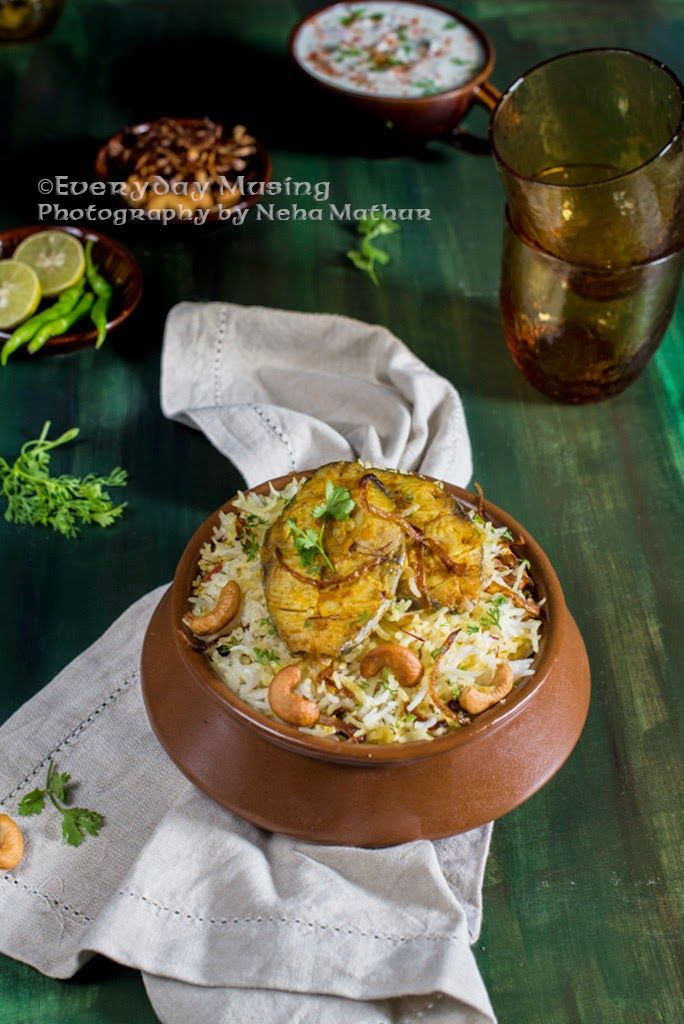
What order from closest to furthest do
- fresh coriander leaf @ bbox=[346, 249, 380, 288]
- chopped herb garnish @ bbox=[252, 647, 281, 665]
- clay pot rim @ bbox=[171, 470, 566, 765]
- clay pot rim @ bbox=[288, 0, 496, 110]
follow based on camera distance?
clay pot rim @ bbox=[171, 470, 566, 765], chopped herb garnish @ bbox=[252, 647, 281, 665], fresh coriander leaf @ bbox=[346, 249, 380, 288], clay pot rim @ bbox=[288, 0, 496, 110]

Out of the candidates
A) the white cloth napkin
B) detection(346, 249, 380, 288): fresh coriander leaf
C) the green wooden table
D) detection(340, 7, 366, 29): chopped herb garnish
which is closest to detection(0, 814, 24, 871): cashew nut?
the white cloth napkin

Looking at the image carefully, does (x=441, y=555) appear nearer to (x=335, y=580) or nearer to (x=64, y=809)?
(x=335, y=580)

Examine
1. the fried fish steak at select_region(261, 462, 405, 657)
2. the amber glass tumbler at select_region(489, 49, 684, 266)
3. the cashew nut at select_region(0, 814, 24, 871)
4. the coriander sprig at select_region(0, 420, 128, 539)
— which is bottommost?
the coriander sprig at select_region(0, 420, 128, 539)

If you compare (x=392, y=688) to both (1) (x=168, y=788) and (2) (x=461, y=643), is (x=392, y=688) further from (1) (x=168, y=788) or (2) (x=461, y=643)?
(1) (x=168, y=788)

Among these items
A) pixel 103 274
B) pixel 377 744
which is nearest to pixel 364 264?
pixel 103 274

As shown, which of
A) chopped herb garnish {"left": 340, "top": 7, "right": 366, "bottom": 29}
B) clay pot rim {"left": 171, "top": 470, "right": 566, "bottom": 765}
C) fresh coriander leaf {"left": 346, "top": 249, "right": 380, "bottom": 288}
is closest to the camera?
clay pot rim {"left": 171, "top": 470, "right": 566, "bottom": 765}

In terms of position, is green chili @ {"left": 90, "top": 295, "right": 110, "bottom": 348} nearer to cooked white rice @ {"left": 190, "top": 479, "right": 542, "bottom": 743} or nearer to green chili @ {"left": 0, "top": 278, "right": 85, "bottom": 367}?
green chili @ {"left": 0, "top": 278, "right": 85, "bottom": 367}

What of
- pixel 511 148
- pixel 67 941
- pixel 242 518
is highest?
pixel 511 148

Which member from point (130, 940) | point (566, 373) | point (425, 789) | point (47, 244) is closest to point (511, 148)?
point (566, 373)
